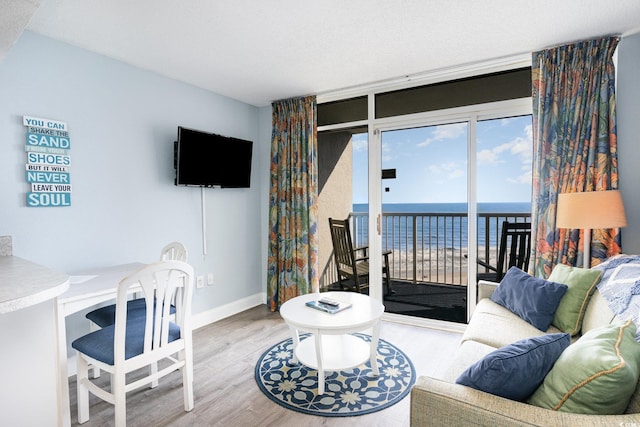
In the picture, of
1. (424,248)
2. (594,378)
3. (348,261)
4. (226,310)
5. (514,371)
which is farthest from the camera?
(424,248)

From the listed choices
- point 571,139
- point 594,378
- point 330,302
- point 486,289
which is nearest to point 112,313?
point 330,302

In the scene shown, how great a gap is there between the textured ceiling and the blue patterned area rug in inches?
95.6

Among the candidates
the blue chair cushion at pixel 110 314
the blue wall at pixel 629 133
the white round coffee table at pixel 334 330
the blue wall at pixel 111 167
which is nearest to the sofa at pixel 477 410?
the white round coffee table at pixel 334 330

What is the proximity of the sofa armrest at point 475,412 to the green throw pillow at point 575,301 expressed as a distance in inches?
48.0

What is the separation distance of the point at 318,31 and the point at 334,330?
2.03 m

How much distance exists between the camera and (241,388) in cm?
228

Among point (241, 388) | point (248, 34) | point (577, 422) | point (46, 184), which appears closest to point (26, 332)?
point (241, 388)

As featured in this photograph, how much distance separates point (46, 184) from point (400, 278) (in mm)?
4020

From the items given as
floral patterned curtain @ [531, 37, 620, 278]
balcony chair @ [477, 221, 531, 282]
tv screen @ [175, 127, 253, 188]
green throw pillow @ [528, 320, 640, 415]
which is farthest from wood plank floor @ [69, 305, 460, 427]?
tv screen @ [175, 127, 253, 188]

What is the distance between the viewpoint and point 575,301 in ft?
6.71

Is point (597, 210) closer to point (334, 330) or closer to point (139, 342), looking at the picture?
point (334, 330)

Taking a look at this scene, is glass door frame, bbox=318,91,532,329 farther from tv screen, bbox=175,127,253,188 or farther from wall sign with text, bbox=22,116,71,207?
wall sign with text, bbox=22,116,71,207

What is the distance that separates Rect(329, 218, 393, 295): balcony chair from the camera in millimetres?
3758

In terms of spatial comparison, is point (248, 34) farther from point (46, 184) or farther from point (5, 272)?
point (5, 272)
